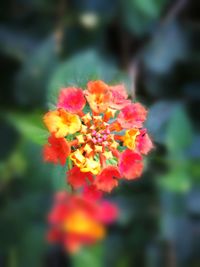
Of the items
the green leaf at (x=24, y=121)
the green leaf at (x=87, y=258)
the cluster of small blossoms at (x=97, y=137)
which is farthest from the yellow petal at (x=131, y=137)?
the green leaf at (x=87, y=258)

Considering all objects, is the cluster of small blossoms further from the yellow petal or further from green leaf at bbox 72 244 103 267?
green leaf at bbox 72 244 103 267

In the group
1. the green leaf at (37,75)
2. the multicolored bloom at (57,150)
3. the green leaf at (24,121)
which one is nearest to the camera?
the multicolored bloom at (57,150)

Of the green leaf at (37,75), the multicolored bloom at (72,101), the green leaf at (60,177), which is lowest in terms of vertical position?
the multicolored bloom at (72,101)

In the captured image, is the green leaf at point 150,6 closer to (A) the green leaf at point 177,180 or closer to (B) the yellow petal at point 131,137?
(A) the green leaf at point 177,180

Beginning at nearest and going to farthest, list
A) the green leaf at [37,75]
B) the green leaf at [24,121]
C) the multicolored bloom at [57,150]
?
the multicolored bloom at [57,150] < the green leaf at [24,121] < the green leaf at [37,75]

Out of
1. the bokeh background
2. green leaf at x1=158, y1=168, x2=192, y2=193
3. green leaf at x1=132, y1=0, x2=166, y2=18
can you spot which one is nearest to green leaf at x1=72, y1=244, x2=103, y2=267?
the bokeh background

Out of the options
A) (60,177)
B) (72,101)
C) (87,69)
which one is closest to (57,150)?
(72,101)

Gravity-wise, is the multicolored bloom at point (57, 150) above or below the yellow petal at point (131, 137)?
below

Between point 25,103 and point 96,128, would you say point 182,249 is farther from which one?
point 96,128
